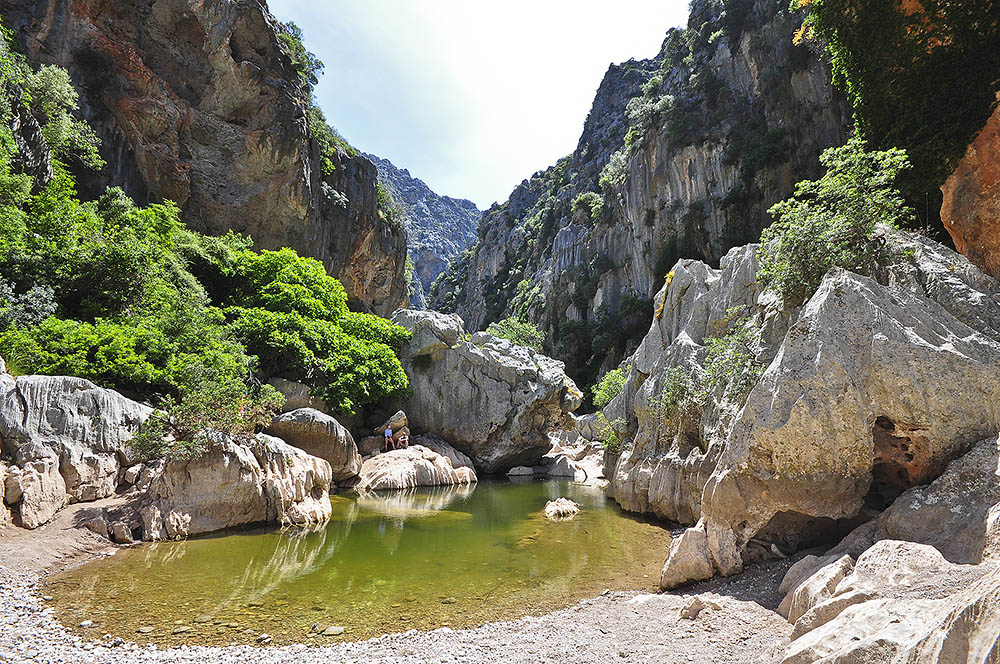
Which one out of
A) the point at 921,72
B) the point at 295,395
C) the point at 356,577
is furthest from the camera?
the point at 295,395

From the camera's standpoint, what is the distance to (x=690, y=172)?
136 feet

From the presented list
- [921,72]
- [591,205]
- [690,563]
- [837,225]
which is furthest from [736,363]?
[591,205]

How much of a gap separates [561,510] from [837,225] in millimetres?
9830

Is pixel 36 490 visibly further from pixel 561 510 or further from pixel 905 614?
pixel 905 614

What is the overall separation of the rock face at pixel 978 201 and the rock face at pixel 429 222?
11532cm

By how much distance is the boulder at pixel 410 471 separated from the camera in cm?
1742

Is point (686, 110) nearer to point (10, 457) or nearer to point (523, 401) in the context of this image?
point (523, 401)

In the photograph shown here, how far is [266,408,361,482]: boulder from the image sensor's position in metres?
14.5

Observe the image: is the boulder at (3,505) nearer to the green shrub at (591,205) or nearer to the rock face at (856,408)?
the rock face at (856,408)

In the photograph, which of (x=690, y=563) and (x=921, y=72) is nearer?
(x=690, y=563)

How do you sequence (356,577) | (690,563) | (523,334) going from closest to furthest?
(690,563) < (356,577) < (523,334)

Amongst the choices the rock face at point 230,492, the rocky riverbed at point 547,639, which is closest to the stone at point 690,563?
the rocky riverbed at point 547,639

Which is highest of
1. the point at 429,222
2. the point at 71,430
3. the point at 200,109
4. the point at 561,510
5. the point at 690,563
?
the point at 429,222

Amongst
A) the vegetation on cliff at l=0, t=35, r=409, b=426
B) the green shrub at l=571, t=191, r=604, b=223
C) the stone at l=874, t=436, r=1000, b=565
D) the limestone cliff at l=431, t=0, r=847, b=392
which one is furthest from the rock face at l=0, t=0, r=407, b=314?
the green shrub at l=571, t=191, r=604, b=223
